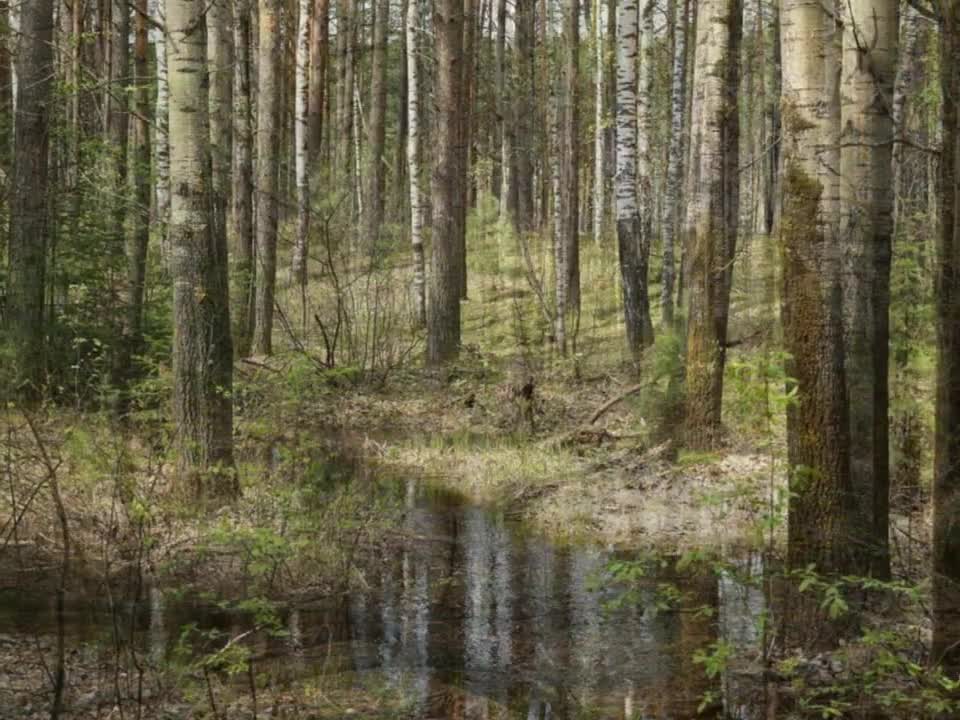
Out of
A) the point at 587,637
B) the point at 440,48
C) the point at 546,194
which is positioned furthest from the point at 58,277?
the point at 546,194

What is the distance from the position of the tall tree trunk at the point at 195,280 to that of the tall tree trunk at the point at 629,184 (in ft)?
24.7

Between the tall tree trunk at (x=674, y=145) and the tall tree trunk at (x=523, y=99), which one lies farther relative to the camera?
the tall tree trunk at (x=523, y=99)

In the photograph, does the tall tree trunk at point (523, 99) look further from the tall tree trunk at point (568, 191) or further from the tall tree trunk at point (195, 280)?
the tall tree trunk at point (195, 280)

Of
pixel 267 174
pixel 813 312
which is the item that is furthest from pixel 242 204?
pixel 813 312

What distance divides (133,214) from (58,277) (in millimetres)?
1319

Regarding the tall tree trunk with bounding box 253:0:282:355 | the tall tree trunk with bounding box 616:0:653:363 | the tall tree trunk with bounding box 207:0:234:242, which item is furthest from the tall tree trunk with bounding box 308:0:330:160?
the tall tree trunk with bounding box 207:0:234:242

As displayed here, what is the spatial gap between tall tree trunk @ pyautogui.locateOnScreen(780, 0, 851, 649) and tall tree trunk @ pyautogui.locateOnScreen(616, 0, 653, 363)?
30.3 ft

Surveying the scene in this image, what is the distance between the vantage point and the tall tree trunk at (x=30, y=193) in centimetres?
1220

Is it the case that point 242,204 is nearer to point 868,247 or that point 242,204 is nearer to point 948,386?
point 868,247

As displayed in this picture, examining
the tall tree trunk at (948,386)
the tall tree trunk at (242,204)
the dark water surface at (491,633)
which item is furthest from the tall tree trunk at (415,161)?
the tall tree trunk at (948,386)

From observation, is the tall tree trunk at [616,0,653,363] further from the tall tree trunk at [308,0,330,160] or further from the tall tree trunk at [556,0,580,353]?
the tall tree trunk at [308,0,330,160]

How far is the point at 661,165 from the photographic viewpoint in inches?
1490

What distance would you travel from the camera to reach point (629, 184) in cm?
1532

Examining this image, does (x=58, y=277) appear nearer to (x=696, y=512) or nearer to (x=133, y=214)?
(x=133, y=214)
